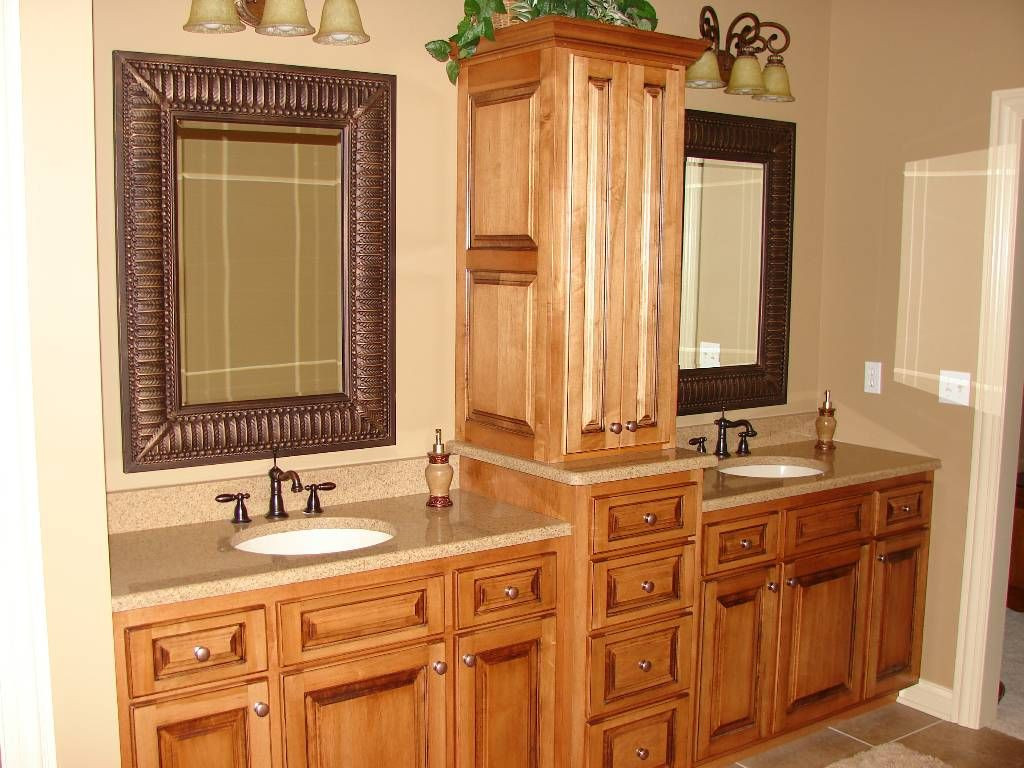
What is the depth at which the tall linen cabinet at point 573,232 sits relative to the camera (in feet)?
8.29

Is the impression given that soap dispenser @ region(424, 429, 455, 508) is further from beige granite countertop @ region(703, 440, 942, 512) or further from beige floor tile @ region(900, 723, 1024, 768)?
beige floor tile @ region(900, 723, 1024, 768)

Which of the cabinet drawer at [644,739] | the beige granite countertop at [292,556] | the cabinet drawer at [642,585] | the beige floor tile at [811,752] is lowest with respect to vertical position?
the beige floor tile at [811,752]

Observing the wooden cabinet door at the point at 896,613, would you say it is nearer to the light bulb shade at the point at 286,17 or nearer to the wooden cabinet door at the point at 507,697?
the wooden cabinet door at the point at 507,697

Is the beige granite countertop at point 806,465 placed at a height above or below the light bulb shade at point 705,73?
below

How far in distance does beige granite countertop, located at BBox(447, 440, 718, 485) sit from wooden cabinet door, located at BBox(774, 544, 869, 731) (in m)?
0.61

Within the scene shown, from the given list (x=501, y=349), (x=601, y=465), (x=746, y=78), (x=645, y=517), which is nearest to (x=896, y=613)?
(x=645, y=517)

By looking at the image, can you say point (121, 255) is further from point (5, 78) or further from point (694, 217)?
point (694, 217)

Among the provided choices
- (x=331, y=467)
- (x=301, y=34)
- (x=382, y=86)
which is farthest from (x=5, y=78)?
(x=331, y=467)

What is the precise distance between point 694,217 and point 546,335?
101 cm

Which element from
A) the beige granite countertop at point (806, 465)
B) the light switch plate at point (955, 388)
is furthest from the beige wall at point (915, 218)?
the beige granite countertop at point (806, 465)

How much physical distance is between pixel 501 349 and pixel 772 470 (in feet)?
4.08

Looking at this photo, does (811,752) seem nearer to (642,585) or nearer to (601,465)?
(642,585)

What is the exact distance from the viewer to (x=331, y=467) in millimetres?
2719

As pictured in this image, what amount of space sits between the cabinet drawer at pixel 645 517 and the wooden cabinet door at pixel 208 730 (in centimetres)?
90
